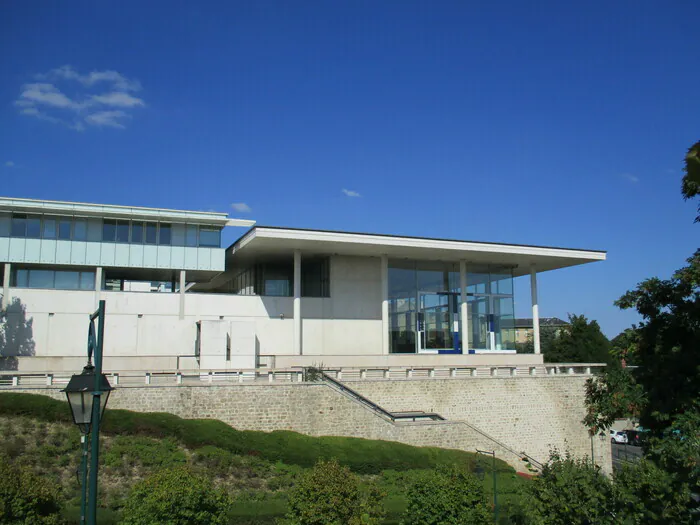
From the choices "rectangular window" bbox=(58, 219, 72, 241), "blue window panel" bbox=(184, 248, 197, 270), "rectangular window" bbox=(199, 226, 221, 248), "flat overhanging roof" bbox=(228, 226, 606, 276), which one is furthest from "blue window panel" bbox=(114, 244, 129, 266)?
"flat overhanging roof" bbox=(228, 226, 606, 276)

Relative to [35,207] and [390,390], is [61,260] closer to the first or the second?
[35,207]

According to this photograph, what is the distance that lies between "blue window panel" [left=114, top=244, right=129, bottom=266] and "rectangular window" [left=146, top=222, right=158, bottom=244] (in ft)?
3.92

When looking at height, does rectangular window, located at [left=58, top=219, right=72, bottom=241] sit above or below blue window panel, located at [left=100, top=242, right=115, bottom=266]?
above

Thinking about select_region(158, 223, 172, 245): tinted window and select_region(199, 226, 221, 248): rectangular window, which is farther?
select_region(199, 226, 221, 248): rectangular window

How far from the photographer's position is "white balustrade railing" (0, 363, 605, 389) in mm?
23516

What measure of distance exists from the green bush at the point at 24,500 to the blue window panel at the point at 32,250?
2125 centimetres

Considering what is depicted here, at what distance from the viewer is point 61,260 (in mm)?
30922

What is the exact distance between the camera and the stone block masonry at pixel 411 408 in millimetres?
24328

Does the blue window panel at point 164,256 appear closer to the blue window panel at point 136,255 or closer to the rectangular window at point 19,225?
the blue window panel at point 136,255

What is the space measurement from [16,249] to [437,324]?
23.4 meters

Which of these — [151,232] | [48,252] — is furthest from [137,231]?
[48,252]

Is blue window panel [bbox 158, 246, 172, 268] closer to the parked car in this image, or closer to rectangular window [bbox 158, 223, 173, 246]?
rectangular window [bbox 158, 223, 173, 246]

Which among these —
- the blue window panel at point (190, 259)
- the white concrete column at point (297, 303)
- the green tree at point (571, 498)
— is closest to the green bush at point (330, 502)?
the green tree at point (571, 498)

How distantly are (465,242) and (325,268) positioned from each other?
27.3ft
